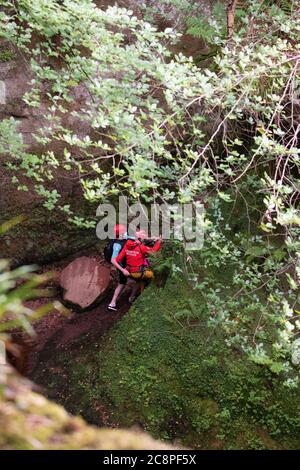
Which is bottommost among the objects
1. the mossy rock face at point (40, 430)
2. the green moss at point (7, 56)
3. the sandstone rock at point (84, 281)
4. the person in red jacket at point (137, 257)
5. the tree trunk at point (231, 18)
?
the sandstone rock at point (84, 281)

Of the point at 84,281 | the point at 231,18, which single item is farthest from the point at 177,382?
the point at 231,18

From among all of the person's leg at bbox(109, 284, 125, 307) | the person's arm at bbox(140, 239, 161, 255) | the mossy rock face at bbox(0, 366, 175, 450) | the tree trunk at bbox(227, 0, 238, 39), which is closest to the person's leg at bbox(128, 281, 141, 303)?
the person's leg at bbox(109, 284, 125, 307)

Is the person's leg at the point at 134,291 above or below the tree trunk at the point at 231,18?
below

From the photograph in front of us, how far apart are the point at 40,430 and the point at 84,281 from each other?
9.28 m

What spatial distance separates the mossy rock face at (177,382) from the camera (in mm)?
7094

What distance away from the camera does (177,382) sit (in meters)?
7.83

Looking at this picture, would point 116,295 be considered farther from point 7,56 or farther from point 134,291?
point 7,56

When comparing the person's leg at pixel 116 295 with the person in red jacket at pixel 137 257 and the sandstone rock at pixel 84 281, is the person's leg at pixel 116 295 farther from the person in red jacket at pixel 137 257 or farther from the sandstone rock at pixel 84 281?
the person in red jacket at pixel 137 257

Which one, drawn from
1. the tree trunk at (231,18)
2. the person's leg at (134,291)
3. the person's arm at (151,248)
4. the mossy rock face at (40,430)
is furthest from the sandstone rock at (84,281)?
the mossy rock face at (40,430)

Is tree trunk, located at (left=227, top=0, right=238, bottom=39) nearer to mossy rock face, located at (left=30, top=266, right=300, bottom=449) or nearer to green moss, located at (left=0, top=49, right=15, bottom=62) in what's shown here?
mossy rock face, located at (left=30, top=266, right=300, bottom=449)

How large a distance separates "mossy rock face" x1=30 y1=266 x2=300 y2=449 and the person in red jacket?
0.54m

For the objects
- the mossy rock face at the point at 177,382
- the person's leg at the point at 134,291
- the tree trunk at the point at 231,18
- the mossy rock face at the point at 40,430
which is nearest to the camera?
the mossy rock face at the point at 40,430

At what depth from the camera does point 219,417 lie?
23.8 ft

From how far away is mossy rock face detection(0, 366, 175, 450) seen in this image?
1393mm
